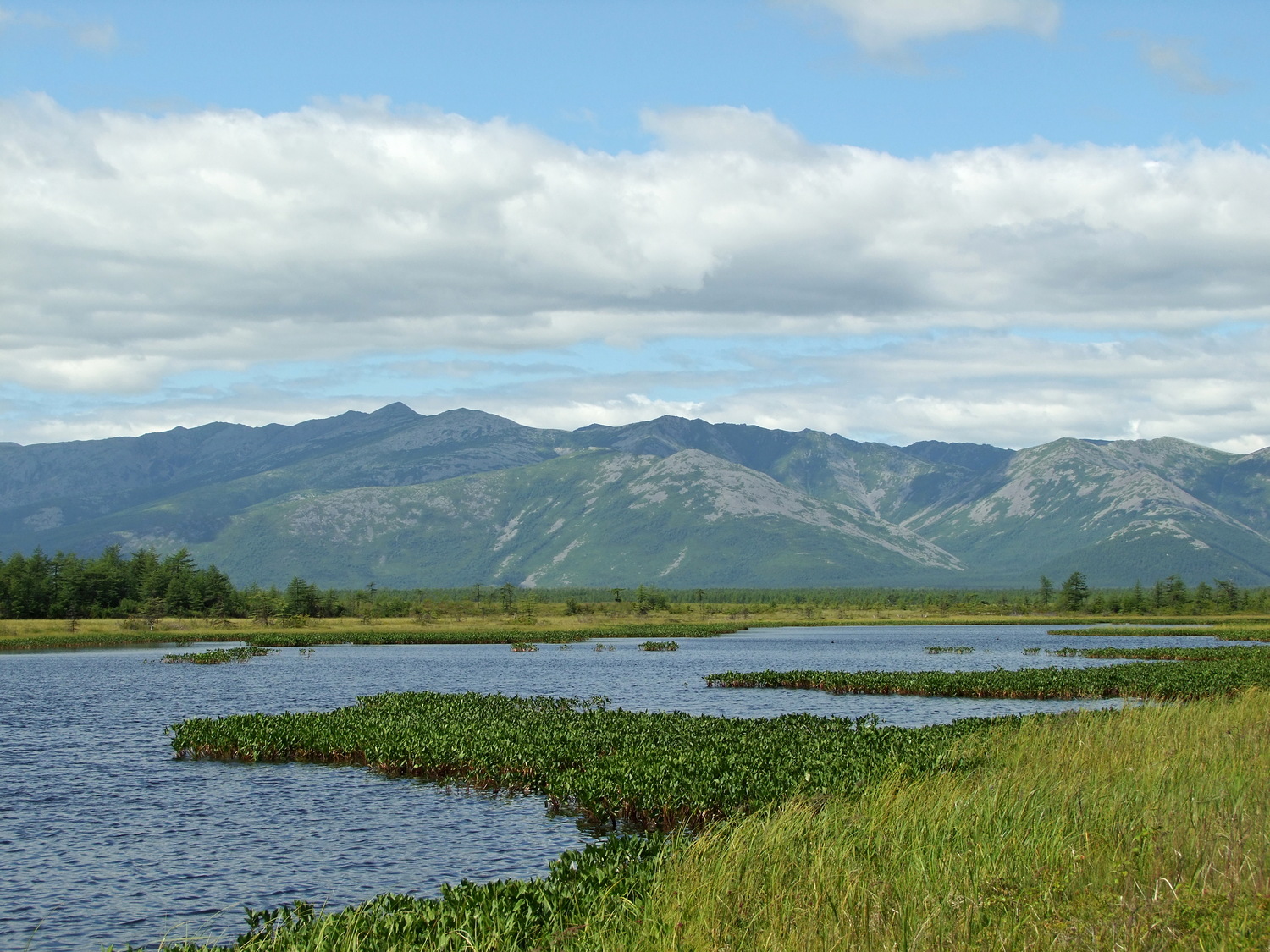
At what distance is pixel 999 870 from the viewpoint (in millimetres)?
17312

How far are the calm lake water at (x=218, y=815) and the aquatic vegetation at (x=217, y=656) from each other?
23.3m

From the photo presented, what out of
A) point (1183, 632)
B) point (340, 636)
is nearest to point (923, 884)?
point (1183, 632)

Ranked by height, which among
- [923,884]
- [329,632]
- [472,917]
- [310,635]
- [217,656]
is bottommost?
[329,632]

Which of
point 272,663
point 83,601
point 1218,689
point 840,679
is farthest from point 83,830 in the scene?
point 83,601

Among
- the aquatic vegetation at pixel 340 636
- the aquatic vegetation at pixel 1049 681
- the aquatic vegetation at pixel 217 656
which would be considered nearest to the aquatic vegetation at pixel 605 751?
the aquatic vegetation at pixel 1049 681

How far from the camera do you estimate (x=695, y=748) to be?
41.0 metres

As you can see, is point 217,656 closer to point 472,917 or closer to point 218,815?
point 218,815

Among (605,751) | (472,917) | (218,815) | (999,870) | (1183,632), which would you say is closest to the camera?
(999,870)

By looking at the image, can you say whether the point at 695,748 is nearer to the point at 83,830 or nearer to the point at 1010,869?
the point at 83,830

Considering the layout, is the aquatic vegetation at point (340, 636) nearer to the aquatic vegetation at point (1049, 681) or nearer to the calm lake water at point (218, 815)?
the calm lake water at point (218, 815)

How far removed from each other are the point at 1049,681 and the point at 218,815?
55422 millimetres

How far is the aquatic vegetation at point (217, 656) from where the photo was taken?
111 metres

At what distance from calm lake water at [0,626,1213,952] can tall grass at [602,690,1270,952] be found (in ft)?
32.7

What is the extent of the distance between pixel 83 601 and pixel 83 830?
169 metres
